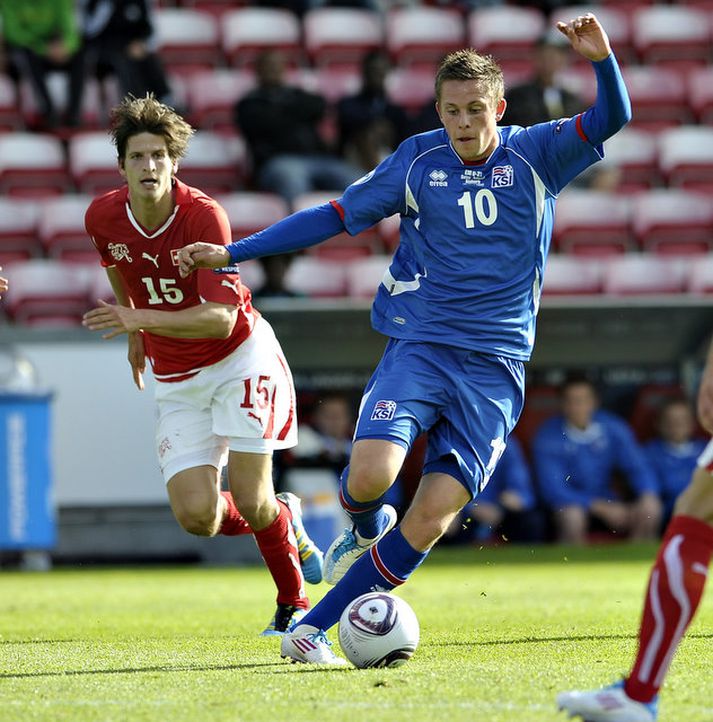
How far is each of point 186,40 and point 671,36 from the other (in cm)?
555

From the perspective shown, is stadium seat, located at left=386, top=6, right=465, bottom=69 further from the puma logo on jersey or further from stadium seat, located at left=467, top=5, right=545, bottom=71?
the puma logo on jersey

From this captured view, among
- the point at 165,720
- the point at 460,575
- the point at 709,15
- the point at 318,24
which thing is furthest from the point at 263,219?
the point at 165,720

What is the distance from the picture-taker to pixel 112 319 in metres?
5.80

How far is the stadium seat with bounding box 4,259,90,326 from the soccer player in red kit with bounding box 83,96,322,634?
6.76 meters

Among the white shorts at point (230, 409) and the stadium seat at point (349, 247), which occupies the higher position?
the white shorts at point (230, 409)

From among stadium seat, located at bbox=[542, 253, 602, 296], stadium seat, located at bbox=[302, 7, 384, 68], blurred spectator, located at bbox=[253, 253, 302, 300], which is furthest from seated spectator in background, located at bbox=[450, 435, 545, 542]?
stadium seat, located at bbox=[302, 7, 384, 68]

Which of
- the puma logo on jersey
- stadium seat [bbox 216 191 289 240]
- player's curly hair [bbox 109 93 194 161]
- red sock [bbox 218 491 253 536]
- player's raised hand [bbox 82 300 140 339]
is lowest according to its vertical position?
red sock [bbox 218 491 253 536]

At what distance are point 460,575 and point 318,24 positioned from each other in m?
8.06

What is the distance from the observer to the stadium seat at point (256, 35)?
16.5 m

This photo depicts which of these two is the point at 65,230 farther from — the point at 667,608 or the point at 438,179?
the point at 667,608

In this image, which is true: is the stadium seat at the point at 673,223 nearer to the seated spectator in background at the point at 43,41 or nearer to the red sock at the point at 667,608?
the seated spectator in background at the point at 43,41

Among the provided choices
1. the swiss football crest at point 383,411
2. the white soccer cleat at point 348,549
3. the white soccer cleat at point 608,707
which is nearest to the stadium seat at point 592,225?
the white soccer cleat at point 348,549

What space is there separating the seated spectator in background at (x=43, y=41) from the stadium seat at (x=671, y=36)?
6.39 meters

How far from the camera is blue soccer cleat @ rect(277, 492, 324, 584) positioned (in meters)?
7.20
